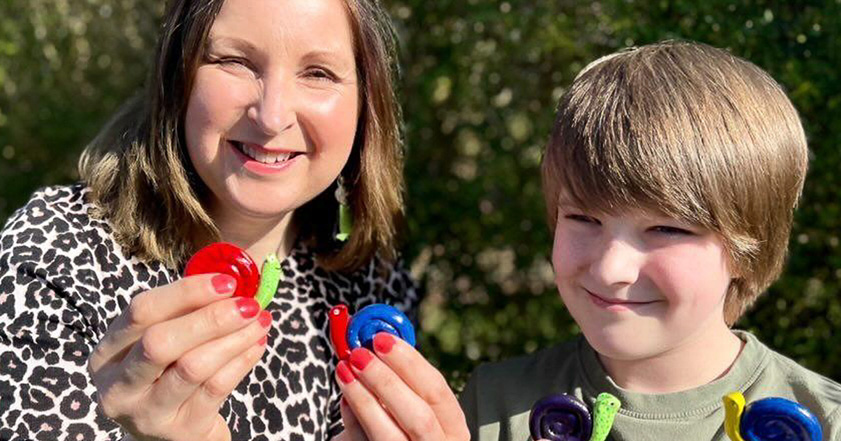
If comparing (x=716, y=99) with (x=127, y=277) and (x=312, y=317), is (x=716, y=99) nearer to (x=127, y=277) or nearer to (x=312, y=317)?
(x=312, y=317)

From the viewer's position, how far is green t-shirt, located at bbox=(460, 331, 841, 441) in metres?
2.44

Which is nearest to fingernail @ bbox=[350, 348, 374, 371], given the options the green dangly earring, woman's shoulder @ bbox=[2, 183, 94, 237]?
woman's shoulder @ bbox=[2, 183, 94, 237]

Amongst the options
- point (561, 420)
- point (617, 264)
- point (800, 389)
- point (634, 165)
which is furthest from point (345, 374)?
point (800, 389)

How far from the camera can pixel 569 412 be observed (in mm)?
2232

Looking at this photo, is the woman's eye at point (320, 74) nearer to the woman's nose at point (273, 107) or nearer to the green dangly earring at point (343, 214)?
the woman's nose at point (273, 107)

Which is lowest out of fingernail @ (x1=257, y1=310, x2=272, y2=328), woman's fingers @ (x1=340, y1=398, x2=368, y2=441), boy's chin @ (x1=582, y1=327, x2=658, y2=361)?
boy's chin @ (x1=582, y1=327, x2=658, y2=361)

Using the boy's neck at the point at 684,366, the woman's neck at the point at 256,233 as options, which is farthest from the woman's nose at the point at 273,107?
the boy's neck at the point at 684,366

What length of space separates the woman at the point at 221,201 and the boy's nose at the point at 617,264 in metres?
0.79

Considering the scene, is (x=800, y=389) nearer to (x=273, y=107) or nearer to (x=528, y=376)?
(x=528, y=376)

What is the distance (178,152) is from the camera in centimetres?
282

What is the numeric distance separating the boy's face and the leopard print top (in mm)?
869

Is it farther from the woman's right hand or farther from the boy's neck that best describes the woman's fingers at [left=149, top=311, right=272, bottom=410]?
the boy's neck

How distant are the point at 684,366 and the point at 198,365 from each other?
1.12 meters

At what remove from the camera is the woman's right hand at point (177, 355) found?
6.42 feet
